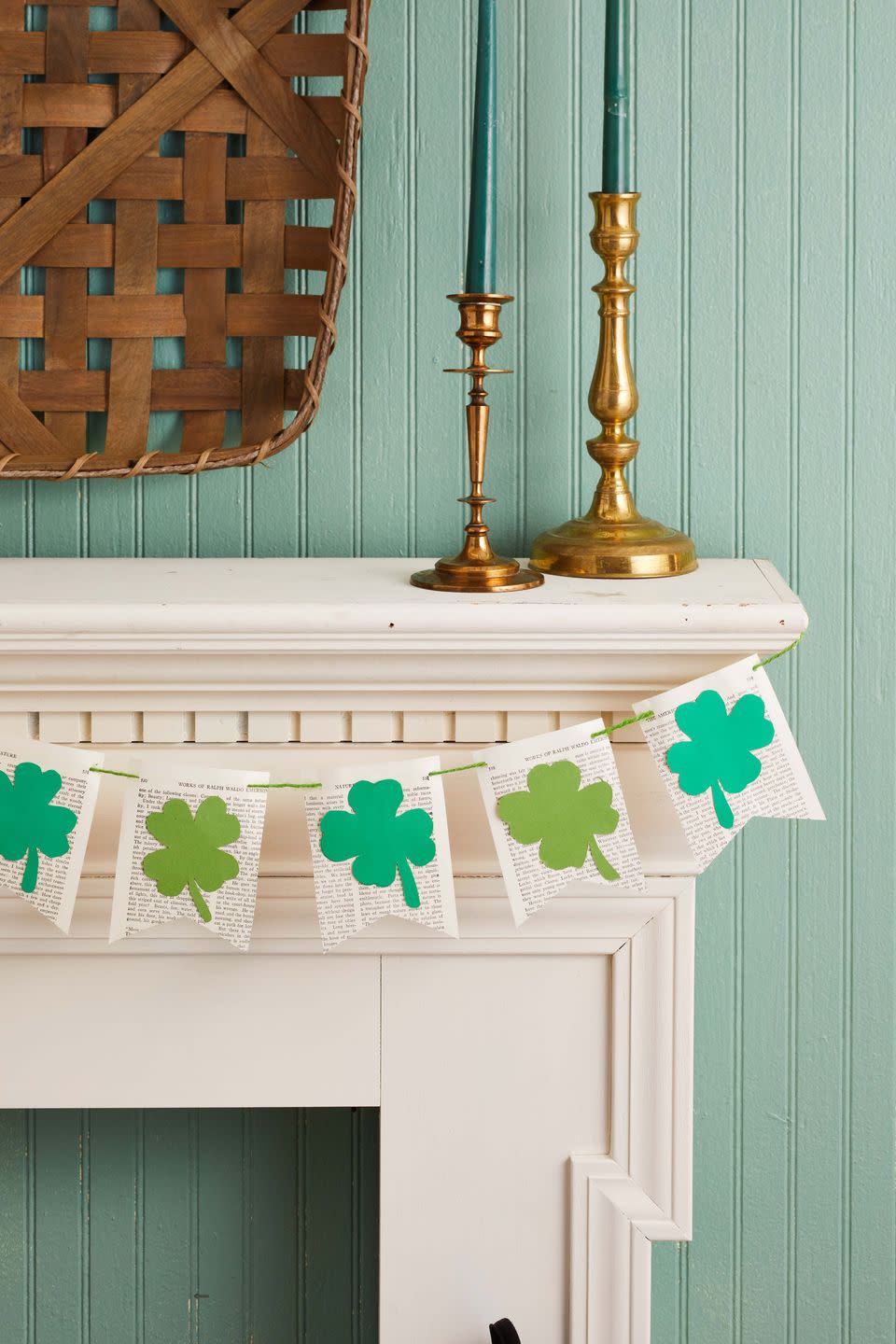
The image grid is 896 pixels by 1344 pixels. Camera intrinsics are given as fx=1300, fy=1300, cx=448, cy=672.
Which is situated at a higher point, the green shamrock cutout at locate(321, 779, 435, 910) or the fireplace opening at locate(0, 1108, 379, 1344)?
the green shamrock cutout at locate(321, 779, 435, 910)

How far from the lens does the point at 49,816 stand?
852mm

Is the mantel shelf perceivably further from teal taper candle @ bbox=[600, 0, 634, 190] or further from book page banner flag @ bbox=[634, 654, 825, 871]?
teal taper candle @ bbox=[600, 0, 634, 190]

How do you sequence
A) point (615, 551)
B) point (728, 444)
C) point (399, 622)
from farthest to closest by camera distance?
point (728, 444) → point (615, 551) → point (399, 622)

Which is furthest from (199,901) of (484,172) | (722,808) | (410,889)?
(484,172)

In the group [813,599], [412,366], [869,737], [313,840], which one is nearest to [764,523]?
[813,599]

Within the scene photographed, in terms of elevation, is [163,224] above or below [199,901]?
above

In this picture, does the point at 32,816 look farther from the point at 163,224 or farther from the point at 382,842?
the point at 163,224

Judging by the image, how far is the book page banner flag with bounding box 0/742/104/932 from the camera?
85 cm

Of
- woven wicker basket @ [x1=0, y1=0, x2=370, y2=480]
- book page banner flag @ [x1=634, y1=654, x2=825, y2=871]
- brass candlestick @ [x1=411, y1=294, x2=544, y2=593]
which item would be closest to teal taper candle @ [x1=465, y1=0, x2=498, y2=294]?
brass candlestick @ [x1=411, y1=294, x2=544, y2=593]

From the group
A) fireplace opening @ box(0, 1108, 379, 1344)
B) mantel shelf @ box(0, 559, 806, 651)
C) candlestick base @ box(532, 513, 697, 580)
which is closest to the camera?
mantel shelf @ box(0, 559, 806, 651)

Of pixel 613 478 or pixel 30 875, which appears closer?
pixel 30 875

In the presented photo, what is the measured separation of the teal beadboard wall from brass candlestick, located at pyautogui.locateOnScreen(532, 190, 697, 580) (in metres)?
0.08

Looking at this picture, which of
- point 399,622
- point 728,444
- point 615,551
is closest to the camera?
point 399,622

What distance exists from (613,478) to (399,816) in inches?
12.5
